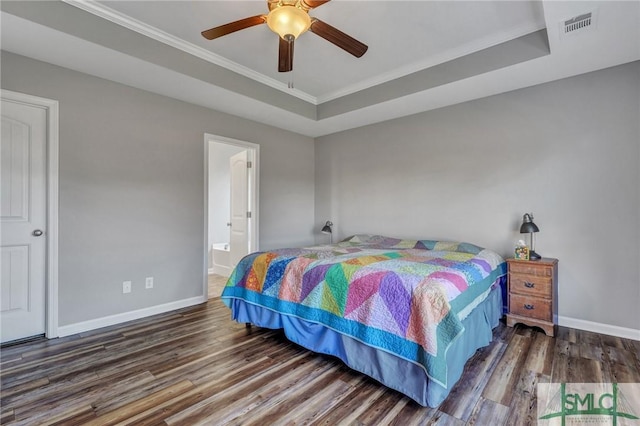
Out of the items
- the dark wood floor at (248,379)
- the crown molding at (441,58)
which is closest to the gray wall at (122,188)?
the dark wood floor at (248,379)

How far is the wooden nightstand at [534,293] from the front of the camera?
2.69 m

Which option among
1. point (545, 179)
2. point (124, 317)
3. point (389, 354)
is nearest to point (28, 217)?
point (124, 317)

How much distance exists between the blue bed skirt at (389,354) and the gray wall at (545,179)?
89 centimetres

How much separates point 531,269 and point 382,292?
176 cm

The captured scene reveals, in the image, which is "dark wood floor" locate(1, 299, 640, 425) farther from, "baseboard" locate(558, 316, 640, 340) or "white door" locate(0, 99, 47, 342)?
"white door" locate(0, 99, 47, 342)

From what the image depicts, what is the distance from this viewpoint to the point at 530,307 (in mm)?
2777

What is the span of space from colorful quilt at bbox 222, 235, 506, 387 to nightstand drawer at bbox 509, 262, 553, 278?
0.45 feet

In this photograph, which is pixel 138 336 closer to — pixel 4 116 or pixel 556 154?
pixel 4 116

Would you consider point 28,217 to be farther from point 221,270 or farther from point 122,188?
point 221,270

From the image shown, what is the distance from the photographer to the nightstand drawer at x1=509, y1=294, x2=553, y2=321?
8.86ft

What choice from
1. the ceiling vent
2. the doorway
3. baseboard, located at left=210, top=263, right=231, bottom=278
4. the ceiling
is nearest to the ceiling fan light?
the ceiling

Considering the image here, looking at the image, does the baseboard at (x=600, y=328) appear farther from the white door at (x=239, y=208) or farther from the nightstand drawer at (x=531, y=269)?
the white door at (x=239, y=208)

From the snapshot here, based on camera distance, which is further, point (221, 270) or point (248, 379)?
point (221, 270)

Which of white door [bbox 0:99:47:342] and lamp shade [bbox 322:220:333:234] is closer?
white door [bbox 0:99:47:342]
